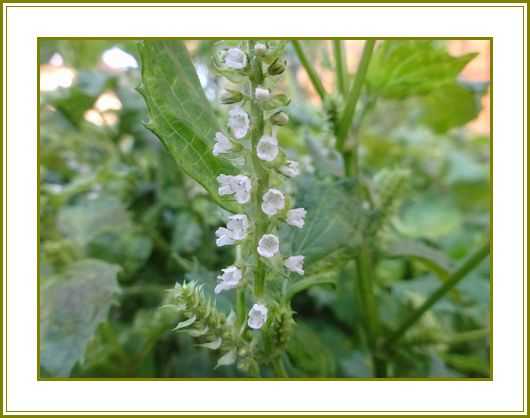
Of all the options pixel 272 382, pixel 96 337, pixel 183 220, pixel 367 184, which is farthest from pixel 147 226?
pixel 272 382

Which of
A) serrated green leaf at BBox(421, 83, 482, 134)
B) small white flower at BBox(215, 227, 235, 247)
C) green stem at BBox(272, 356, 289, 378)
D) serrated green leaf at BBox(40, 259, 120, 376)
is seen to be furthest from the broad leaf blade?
serrated green leaf at BBox(421, 83, 482, 134)

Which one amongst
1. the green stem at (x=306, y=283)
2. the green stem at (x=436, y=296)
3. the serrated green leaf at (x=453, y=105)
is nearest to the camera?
the green stem at (x=306, y=283)

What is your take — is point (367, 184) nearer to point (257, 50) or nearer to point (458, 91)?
point (458, 91)

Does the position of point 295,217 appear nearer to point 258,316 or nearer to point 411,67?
point 258,316

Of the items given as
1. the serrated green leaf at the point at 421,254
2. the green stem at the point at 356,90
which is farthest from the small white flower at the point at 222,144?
the serrated green leaf at the point at 421,254

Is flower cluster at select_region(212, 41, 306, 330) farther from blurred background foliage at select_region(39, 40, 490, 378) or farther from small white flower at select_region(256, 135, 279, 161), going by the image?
blurred background foliage at select_region(39, 40, 490, 378)

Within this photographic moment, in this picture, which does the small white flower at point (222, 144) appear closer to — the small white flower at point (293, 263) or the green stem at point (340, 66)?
the small white flower at point (293, 263)
